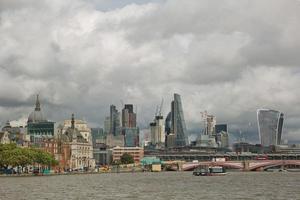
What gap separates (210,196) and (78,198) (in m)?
21.3

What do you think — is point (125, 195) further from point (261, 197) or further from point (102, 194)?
point (261, 197)

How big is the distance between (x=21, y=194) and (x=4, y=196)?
244 inches

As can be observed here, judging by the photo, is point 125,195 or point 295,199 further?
point 125,195

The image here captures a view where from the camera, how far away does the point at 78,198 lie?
3885 inches

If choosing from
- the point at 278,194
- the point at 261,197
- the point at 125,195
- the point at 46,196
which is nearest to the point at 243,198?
the point at 261,197

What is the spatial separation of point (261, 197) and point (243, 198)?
3.80m

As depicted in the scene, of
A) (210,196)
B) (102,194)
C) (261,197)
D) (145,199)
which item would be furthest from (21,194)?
(261,197)

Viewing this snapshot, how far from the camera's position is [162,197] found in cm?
10062

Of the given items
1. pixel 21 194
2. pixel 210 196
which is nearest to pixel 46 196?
pixel 21 194

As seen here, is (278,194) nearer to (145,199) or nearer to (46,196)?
(145,199)

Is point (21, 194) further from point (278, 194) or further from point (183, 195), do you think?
point (278, 194)

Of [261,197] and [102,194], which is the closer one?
[261,197]

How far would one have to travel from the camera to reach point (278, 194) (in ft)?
354

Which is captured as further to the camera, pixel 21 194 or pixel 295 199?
pixel 21 194
